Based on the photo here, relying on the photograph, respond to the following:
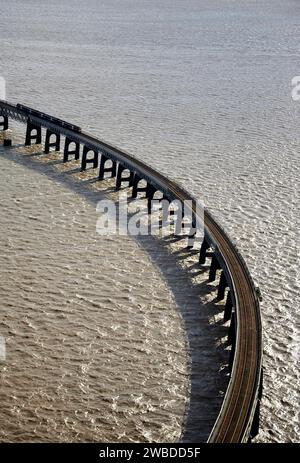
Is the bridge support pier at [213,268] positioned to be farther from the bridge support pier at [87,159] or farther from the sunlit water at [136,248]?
the bridge support pier at [87,159]

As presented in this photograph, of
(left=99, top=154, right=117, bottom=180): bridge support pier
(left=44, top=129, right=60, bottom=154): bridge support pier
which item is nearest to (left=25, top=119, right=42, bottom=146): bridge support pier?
(left=44, top=129, right=60, bottom=154): bridge support pier

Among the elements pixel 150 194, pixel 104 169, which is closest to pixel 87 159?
pixel 104 169

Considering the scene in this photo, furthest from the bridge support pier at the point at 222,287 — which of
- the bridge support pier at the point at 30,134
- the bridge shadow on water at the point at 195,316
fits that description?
the bridge support pier at the point at 30,134

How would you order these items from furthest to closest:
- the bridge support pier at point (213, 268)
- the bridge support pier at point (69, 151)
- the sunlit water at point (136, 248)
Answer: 1. the bridge support pier at point (69, 151)
2. the bridge support pier at point (213, 268)
3. the sunlit water at point (136, 248)

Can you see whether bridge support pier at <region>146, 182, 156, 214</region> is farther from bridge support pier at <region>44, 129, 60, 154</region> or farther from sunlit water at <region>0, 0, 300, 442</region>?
bridge support pier at <region>44, 129, 60, 154</region>

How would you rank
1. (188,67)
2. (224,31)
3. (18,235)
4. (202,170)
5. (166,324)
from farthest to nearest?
(224,31) < (188,67) < (202,170) < (18,235) < (166,324)

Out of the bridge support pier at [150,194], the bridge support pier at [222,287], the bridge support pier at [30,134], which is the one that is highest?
the bridge support pier at [30,134]
